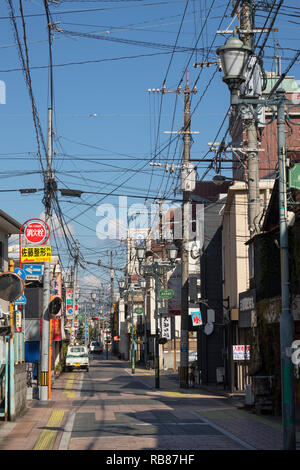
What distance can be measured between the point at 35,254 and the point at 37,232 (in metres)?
1.15

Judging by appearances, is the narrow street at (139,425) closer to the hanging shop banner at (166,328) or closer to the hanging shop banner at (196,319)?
the hanging shop banner at (196,319)

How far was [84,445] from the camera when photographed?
51.3 feet

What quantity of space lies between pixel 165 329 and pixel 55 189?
3106cm

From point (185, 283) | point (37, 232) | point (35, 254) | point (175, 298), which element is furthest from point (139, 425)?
point (175, 298)

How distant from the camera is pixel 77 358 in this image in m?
58.7

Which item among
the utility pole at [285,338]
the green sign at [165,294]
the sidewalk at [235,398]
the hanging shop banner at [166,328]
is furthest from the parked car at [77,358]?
the utility pole at [285,338]

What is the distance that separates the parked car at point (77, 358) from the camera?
2297 inches

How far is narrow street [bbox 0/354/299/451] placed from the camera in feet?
52.0

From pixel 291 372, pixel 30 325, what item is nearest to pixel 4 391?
pixel 291 372

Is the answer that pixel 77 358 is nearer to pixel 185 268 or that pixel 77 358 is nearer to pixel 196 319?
pixel 196 319

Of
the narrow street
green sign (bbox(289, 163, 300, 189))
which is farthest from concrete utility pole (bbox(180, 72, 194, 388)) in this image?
green sign (bbox(289, 163, 300, 189))

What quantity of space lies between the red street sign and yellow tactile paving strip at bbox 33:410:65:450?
26.6ft

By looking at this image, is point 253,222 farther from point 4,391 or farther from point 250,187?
point 4,391

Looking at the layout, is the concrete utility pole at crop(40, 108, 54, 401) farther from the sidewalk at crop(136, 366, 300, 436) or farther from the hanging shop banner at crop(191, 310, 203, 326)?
the hanging shop banner at crop(191, 310, 203, 326)
